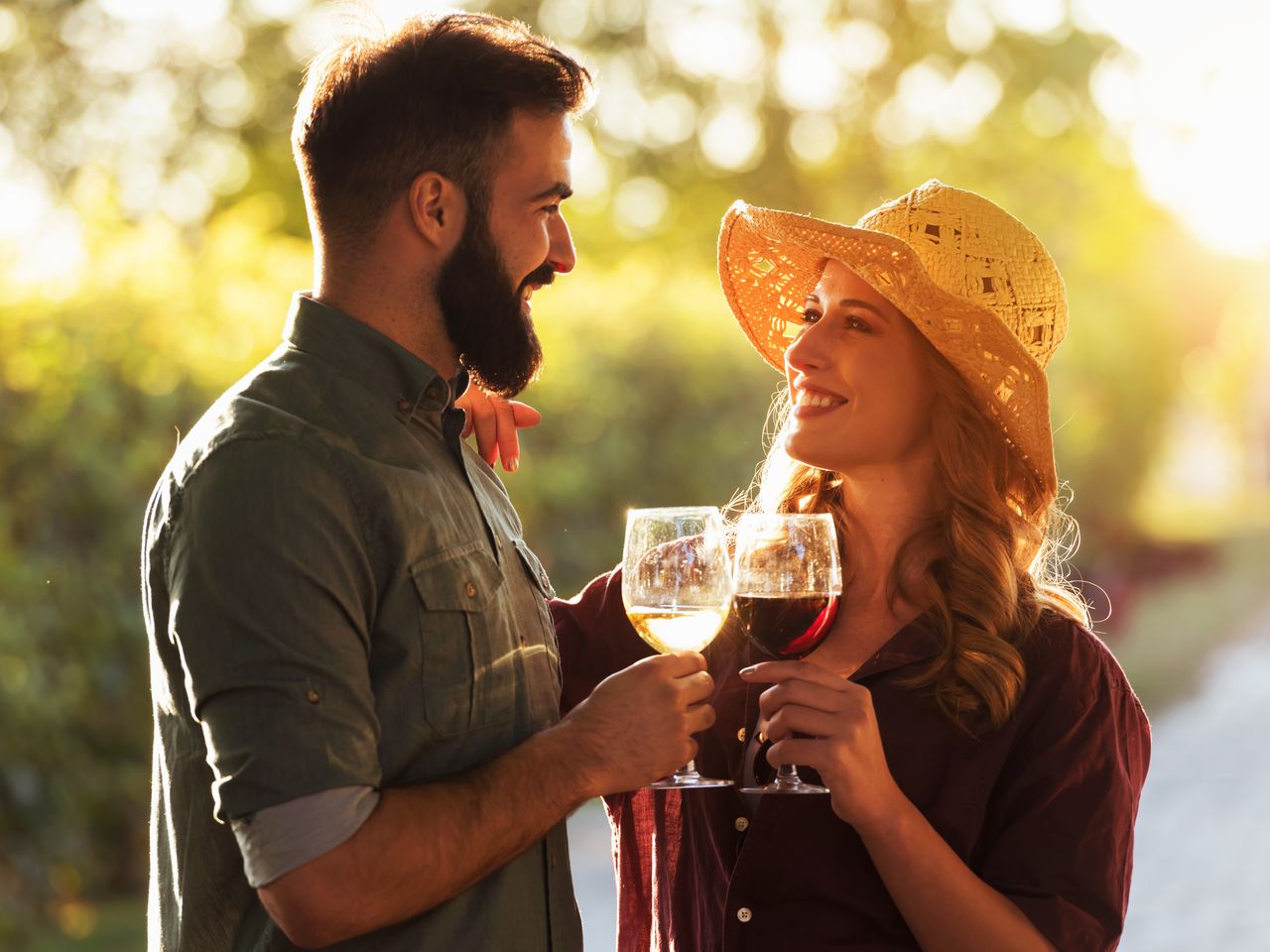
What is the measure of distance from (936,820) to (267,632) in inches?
45.9

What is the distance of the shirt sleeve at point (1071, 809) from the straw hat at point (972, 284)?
50cm

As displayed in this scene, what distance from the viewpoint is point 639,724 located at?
2.15 metres

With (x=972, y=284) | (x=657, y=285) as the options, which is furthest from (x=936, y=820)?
(x=657, y=285)

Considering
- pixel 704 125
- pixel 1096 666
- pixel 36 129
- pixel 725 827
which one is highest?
pixel 704 125

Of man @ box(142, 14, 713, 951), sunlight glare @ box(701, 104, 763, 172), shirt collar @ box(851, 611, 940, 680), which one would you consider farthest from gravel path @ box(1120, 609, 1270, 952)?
sunlight glare @ box(701, 104, 763, 172)

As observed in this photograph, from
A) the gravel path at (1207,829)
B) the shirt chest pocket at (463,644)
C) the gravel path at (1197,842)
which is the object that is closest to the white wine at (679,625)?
the shirt chest pocket at (463,644)

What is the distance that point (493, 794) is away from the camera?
2.05 metres

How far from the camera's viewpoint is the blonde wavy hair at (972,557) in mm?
2504

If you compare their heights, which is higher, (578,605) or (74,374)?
(74,374)

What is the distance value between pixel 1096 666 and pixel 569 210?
16233 mm

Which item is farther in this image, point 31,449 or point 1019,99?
point 1019,99

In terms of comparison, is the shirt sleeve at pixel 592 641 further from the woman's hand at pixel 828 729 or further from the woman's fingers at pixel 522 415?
the woman's hand at pixel 828 729

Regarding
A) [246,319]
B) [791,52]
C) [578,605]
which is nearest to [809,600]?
[578,605]

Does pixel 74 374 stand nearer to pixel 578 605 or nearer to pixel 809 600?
pixel 578 605
